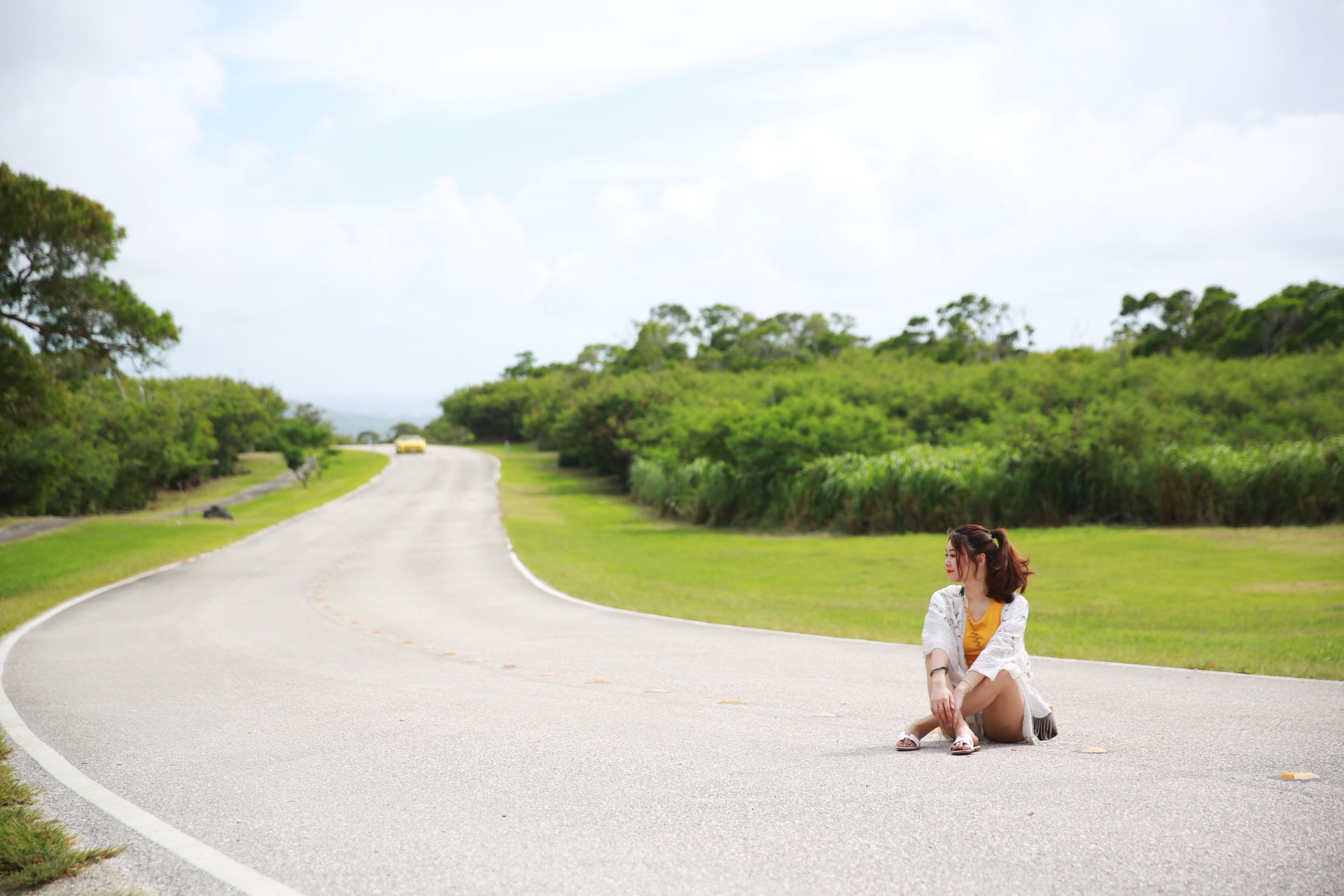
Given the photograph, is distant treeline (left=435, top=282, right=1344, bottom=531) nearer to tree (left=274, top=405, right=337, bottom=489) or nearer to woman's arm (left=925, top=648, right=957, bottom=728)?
tree (left=274, top=405, right=337, bottom=489)

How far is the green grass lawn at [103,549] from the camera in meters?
17.8

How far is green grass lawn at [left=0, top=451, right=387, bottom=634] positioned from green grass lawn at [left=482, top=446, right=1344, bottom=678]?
870 centimetres

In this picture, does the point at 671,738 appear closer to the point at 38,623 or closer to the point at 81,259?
the point at 38,623

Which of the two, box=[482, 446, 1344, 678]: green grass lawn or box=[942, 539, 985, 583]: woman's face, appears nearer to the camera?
box=[942, 539, 985, 583]: woman's face

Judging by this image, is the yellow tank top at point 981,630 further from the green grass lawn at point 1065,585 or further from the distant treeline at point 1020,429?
the distant treeline at point 1020,429

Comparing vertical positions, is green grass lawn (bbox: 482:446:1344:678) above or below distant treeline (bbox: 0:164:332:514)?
below

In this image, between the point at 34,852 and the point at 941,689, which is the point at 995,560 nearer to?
the point at 941,689

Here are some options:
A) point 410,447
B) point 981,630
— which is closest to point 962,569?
point 981,630

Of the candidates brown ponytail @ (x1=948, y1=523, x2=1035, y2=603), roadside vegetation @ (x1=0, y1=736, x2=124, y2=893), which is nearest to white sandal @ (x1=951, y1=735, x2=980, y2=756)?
brown ponytail @ (x1=948, y1=523, x2=1035, y2=603)

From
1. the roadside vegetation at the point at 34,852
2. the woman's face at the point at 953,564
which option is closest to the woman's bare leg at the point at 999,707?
the woman's face at the point at 953,564

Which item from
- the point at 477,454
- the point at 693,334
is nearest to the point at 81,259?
the point at 477,454

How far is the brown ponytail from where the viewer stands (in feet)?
18.2

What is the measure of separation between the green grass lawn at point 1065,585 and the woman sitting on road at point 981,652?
444 centimetres

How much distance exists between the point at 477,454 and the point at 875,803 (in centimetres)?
8022
